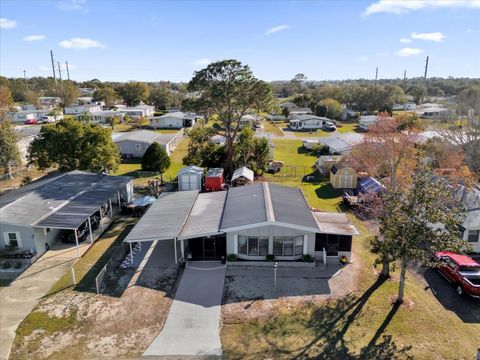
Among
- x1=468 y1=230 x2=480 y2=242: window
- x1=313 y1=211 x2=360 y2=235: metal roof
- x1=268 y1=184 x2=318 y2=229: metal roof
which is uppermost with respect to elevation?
x1=268 y1=184 x2=318 y2=229: metal roof

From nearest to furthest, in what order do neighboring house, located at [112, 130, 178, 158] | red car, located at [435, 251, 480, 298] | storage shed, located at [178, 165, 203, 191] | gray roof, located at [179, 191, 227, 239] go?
red car, located at [435, 251, 480, 298], gray roof, located at [179, 191, 227, 239], storage shed, located at [178, 165, 203, 191], neighboring house, located at [112, 130, 178, 158]

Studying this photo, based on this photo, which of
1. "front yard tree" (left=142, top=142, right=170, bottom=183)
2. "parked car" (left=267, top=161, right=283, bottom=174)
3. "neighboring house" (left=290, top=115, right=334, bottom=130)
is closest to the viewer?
"front yard tree" (left=142, top=142, right=170, bottom=183)

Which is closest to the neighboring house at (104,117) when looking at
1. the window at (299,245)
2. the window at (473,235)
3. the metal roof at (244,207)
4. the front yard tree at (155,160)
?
the front yard tree at (155,160)

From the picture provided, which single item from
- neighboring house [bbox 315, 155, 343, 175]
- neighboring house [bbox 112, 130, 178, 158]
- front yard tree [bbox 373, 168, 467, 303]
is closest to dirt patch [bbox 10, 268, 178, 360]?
front yard tree [bbox 373, 168, 467, 303]

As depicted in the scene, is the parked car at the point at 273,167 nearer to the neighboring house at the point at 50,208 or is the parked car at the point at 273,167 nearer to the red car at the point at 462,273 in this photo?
the neighboring house at the point at 50,208

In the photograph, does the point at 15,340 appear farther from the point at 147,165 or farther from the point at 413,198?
the point at 147,165

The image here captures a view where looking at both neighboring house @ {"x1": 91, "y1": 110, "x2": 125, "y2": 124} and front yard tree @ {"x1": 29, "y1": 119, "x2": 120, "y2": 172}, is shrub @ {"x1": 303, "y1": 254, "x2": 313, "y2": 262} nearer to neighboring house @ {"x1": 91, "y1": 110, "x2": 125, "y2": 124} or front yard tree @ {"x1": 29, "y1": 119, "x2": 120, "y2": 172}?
front yard tree @ {"x1": 29, "y1": 119, "x2": 120, "y2": 172}

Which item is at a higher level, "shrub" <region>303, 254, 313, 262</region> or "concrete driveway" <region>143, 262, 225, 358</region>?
"shrub" <region>303, 254, 313, 262</region>

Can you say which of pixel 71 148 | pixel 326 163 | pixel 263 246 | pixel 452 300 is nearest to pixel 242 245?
pixel 263 246

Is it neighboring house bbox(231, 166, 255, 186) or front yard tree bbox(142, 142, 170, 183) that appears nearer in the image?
neighboring house bbox(231, 166, 255, 186)

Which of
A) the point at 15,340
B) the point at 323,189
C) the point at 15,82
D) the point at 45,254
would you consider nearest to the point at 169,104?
the point at 15,82

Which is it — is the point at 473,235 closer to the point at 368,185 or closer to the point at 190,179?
the point at 368,185
